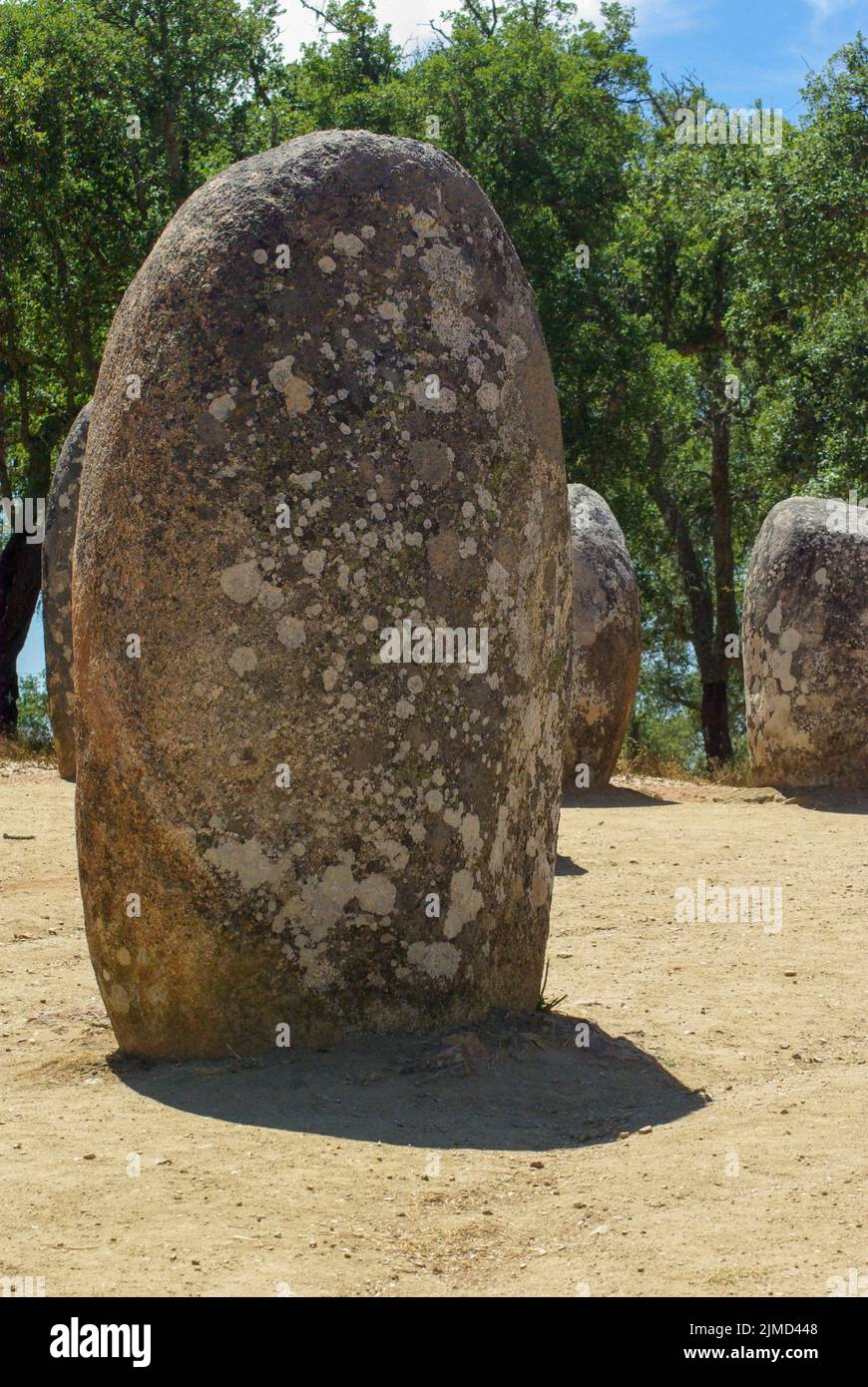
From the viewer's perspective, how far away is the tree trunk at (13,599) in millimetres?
17234

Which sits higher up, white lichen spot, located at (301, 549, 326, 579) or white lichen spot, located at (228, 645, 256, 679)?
white lichen spot, located at (301, 549, 326, 579)

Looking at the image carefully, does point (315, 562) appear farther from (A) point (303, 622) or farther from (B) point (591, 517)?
(B) point (591, 517)

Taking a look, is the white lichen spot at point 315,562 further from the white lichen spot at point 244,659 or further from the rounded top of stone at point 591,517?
the rounded top of stone at point 591,517

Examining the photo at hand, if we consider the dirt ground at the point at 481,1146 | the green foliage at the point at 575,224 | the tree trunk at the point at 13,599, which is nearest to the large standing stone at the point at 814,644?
the green foliage at the point at 575,224

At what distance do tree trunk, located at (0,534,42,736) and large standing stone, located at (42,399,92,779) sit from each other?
6456 millimetres

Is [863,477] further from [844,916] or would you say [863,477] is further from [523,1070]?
[523,1070]

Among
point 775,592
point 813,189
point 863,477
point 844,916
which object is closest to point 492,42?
point 813,189

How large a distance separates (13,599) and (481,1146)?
15052 mm

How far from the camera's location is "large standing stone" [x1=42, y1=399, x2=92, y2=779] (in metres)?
10.6

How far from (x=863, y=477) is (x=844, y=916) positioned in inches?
385

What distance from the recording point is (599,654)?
11.3m

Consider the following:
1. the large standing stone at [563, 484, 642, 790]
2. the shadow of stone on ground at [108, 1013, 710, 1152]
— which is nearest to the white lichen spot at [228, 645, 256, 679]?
the shadow of stone on ground at [108, 1013, 710, 1152]

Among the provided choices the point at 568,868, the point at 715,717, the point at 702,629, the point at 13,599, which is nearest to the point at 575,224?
the point at 702,629

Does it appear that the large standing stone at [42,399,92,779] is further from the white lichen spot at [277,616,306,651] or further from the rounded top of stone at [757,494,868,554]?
the white lichen spot at [277,616,306,651]
